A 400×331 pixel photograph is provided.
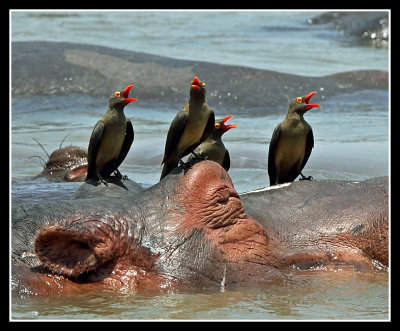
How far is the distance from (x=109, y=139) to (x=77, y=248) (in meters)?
2.69

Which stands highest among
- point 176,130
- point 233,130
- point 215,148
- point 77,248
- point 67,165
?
point 233,130

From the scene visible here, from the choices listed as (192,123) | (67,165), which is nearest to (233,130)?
(67,165)

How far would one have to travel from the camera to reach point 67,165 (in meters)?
7.63

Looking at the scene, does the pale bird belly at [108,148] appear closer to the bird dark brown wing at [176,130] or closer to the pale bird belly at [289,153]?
the bird dark brown wing at [176,130]

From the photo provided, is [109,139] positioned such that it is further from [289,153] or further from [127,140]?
[289,153]

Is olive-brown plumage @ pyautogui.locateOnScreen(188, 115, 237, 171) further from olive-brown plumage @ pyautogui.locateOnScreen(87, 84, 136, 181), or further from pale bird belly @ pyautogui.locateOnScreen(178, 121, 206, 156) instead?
pale bird belly @ pyautogui.locateOnScreen(178, 121, 206, 156)

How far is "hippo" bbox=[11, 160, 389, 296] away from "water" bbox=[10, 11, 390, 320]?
0.25 ft

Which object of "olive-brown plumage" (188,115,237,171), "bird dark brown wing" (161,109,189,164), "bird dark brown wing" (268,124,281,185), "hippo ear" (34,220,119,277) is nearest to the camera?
"hippo ear" (34,220,119,277)

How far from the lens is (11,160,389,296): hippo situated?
4.07 m

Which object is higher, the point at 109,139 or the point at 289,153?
the point at 109,139

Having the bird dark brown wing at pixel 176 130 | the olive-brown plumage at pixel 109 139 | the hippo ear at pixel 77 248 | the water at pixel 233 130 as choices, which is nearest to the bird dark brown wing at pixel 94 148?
the olive-brown plumage at pixel 109 139

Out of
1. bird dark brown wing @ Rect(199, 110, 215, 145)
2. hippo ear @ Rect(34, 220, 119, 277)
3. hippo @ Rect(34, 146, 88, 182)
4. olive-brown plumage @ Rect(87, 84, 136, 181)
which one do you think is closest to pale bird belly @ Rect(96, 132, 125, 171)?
olive-brown plumage @ Rect(87, 84, 136, 181)

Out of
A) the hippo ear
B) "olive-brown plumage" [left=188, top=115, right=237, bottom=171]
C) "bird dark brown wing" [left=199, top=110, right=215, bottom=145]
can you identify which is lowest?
the hippo ear

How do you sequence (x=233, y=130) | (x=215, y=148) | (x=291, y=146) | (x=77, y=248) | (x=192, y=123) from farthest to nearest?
1. (x=233, y=130)
2. (x=291, y=146)
3. (x=215, y=148)
4. (x=192, y=123)
5. (x=77, y=248)
